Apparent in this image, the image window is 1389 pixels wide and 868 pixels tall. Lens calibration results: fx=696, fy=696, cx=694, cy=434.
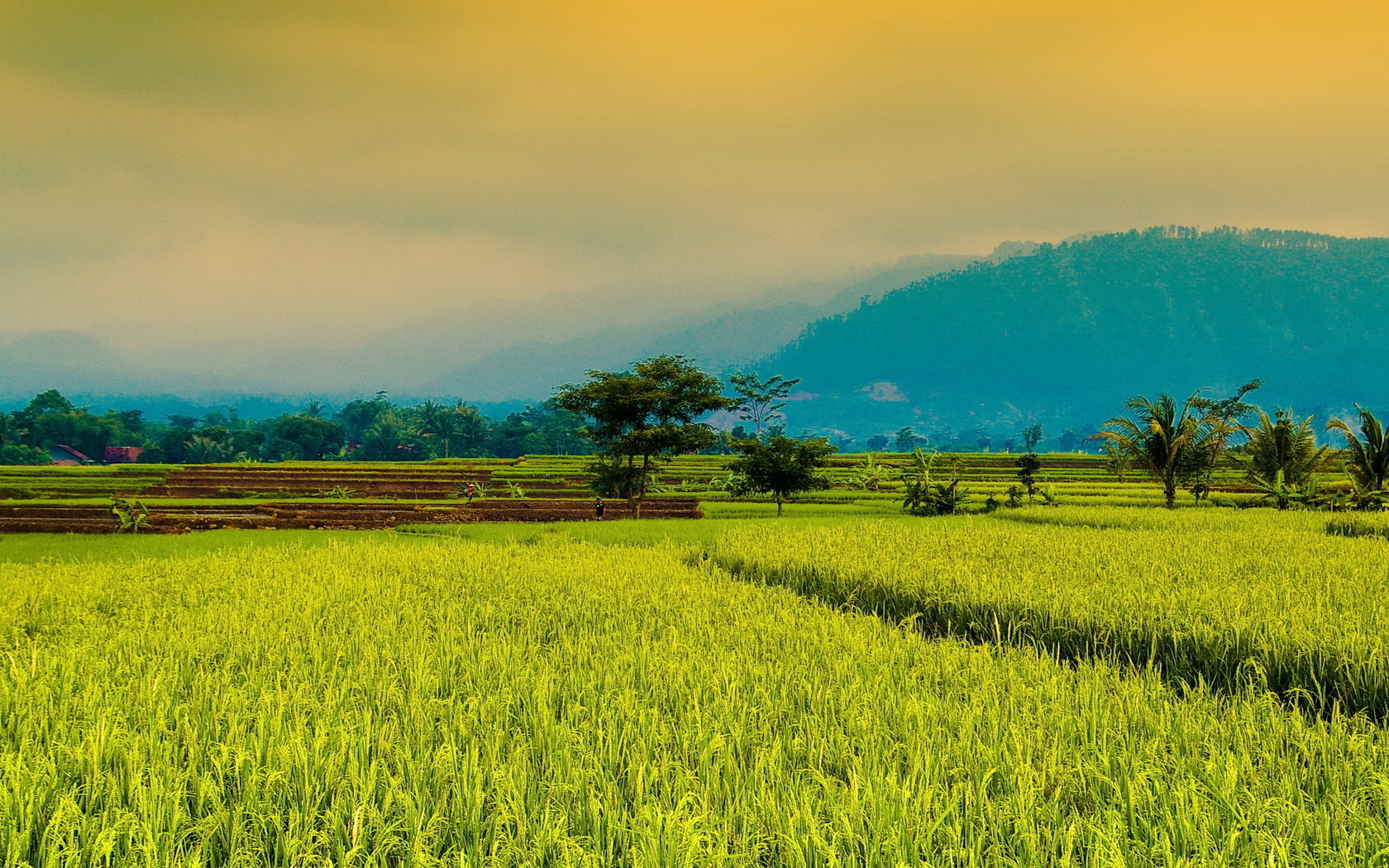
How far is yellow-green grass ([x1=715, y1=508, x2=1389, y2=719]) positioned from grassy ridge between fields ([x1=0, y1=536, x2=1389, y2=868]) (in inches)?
43.2

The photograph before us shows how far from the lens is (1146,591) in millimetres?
6512

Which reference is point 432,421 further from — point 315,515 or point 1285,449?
point 1285,449

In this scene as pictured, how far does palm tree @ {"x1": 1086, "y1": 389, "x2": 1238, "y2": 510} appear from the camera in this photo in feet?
63.2

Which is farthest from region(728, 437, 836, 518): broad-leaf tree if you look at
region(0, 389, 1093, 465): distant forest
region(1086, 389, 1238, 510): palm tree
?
region(0, 389, 1093, 465): distant forest

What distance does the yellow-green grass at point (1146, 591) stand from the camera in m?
4.71

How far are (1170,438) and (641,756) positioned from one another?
21.4 metres

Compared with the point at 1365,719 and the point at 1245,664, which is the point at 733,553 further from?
the point at 1365,719

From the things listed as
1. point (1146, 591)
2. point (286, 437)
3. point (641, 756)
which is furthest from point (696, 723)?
point (286, 437)

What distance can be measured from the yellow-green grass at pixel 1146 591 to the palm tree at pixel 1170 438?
24.6 ft

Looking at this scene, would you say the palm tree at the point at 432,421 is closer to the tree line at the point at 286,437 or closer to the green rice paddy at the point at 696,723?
the tree line at the point at 286,437

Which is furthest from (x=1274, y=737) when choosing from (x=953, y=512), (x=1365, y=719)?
(x=953, y=512)

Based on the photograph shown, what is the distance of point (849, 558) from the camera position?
29.1ft

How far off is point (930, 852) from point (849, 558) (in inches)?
267

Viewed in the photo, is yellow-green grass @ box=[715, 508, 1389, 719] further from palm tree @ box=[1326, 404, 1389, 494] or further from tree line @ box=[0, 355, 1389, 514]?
palm tree @ box=[1326, 404, 1389, 494]
